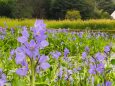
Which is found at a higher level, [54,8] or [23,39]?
[23,39]

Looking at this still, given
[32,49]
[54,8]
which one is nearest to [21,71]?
[32,49]

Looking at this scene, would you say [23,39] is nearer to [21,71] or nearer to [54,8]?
[21,71]

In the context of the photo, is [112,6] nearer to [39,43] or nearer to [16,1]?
[16,1]

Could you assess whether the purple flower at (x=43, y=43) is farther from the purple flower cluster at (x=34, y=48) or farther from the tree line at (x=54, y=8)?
the tree line at (x=54, y=8)

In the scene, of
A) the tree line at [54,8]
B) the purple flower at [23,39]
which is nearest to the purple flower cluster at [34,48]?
the purple flower at [23,39]

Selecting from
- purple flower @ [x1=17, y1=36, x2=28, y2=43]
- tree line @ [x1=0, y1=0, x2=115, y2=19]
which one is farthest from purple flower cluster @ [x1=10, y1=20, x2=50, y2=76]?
tree line @ [x1=0, y1=0, x2=115, y2=19]

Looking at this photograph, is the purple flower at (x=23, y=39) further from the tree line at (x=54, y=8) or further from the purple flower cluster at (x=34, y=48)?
the tree line at (x=54, y=8)

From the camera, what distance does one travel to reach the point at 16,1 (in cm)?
3412

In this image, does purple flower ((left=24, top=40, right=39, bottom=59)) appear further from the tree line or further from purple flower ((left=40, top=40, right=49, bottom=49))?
the tree line

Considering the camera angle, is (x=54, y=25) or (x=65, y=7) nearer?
(x=54, y=25)

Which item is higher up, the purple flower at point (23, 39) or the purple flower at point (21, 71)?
the purple flower at point (23, 39)

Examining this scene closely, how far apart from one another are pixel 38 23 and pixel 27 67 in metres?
0.15

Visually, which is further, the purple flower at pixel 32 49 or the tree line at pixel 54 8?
the tree line at pixel 54 8

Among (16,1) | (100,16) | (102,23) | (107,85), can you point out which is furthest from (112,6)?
(107,85)
